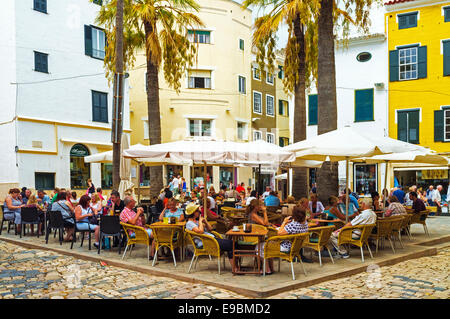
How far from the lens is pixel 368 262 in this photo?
8773mm

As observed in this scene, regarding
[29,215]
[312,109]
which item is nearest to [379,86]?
[312,109]

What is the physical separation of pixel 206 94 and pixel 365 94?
11901 mm

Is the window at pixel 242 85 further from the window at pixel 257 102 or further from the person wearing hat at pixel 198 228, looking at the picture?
the person wearing hat at pixel 198 228

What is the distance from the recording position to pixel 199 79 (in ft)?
111

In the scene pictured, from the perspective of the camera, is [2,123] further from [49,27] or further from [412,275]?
[412,275]

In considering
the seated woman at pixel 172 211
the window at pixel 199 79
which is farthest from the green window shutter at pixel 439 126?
the seated woman at pixel 172 211

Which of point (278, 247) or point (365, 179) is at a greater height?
point (365, 179)

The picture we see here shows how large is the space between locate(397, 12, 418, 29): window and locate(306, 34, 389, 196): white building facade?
1.22 metres

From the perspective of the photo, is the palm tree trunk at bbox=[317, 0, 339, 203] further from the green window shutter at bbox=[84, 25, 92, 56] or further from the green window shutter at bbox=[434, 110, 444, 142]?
the green window shutter at bbox=[84, 25, 92, 56]

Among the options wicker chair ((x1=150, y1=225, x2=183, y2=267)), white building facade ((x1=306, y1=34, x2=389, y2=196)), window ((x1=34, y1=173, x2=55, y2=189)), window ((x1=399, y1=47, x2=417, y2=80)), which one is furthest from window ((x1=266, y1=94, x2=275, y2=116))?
wicker chair ((x1=150, y1=225, x2=183, y2=267))

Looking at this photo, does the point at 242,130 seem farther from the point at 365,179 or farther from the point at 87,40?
the point at 87,40

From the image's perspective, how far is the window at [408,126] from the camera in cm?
2569

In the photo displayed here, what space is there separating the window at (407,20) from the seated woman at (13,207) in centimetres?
2265

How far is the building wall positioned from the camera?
25.1 meters
